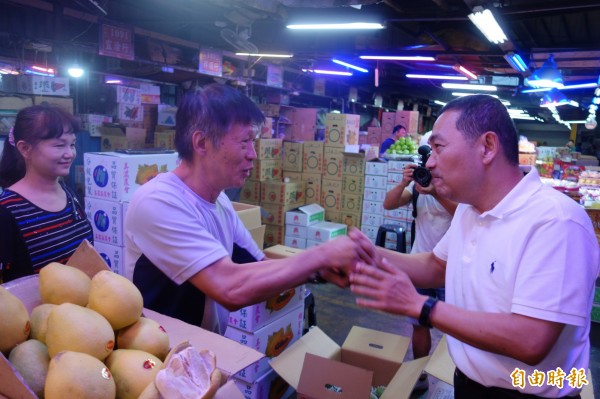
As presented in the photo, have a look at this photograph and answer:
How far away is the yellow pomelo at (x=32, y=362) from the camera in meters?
0.86

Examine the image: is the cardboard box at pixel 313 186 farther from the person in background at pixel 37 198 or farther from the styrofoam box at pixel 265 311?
the person in background at pixel 37 198

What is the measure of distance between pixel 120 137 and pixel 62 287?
5.70m

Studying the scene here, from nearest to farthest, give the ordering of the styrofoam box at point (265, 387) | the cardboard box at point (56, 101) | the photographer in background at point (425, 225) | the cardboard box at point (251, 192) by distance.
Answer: the styrofoam box at point (265, 387)
the photographer in background at point (425, 225)
the cardboard box at point (56, 101)
the cardboard box at point (251, 192)

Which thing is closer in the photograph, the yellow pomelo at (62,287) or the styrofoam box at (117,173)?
the yellow pomelo at (62,287)

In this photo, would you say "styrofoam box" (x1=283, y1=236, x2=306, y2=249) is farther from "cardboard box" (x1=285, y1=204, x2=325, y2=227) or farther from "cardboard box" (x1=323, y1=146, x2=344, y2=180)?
"cardboard box" (x1=323, y1=146, x2=344, y2=180)

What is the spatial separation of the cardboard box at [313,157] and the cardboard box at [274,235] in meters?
1.02

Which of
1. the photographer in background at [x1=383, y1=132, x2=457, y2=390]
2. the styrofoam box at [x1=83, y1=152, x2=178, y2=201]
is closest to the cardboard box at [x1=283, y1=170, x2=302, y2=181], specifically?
the styrofoam box at [x1=83, y1=152, x2=178, y2=201]

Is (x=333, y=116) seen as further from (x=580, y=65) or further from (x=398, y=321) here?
(x=580, y=65)

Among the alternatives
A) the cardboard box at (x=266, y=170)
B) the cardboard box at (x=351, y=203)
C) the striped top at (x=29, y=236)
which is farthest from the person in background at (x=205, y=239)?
the cardboard box at (x=351, y=203)

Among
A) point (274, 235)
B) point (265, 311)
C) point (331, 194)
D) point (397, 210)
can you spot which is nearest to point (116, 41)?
point (274, 235)

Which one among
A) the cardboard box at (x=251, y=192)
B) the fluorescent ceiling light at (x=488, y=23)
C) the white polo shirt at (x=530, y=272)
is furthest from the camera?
the cardboard box at (x=251, y=192)

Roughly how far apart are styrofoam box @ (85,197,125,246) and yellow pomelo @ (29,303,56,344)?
8.08 ft

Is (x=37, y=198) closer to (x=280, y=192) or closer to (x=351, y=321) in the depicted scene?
(x=351, y=321)

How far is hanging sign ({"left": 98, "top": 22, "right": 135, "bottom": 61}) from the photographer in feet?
19.4
